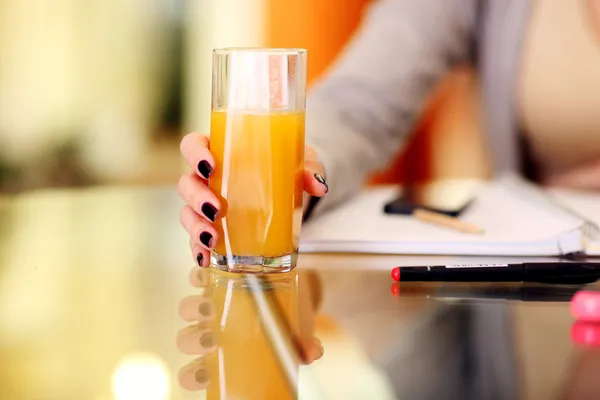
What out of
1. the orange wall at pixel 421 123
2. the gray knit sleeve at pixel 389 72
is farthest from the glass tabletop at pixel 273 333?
the orange wall at pixel 421 123

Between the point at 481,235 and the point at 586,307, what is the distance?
218 millimetres

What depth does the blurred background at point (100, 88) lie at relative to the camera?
2900mm

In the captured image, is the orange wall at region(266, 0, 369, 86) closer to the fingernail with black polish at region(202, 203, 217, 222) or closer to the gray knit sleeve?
the gray knit sleeve

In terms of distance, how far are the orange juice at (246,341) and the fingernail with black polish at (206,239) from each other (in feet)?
0.10

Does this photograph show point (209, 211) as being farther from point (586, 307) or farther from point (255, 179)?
point (586, 307)

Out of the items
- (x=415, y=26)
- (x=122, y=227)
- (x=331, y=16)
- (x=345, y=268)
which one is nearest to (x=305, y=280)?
(x=345, y=268)

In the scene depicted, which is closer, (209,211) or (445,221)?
(209,211)

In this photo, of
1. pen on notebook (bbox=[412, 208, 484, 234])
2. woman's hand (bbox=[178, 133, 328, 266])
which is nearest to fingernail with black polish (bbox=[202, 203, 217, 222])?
woman's hand (bbox=[178, 133, 328, 266])

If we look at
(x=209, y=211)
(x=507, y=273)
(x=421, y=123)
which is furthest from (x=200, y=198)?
(x=421, y=123)

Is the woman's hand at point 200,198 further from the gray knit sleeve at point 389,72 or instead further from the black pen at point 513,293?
the gray knit sleeve at point 389,72

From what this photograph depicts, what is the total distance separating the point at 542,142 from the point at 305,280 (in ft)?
2.88

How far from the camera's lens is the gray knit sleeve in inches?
43.7

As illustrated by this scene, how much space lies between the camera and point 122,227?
839mm

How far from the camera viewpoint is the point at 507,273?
Result: 59 centimetres
